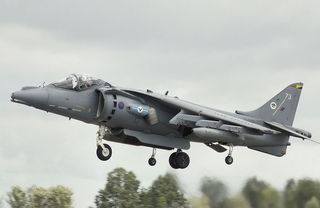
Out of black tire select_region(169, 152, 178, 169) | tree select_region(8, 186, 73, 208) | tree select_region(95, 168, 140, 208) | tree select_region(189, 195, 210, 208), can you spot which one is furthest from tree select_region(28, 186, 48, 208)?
black tire select_region(169, 152, 178, 169)

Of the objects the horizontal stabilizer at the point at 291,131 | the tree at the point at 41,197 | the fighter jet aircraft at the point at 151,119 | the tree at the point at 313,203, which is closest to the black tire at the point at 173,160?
the fighter jet aircraft at the point at 151,119

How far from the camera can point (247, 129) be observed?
27516 mm

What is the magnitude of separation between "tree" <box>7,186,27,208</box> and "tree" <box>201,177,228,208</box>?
19.4m

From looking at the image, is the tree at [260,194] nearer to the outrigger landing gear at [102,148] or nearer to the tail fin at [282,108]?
the tail fin at [282,108]

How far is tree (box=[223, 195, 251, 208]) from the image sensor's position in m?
29.7

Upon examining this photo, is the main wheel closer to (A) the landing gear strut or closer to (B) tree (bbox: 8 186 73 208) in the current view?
(A) the landing gear strut

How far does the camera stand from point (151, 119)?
26.8 meters

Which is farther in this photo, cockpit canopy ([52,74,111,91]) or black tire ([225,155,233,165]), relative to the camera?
black tire ([225,155,233,165])

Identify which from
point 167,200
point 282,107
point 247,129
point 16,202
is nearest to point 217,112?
point 247,129

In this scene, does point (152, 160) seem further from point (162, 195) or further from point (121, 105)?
point (162, 195)

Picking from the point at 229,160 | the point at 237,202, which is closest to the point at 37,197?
the point at 237,202

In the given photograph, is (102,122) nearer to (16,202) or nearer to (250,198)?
(250,198)

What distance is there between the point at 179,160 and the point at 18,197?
21575 millimetres

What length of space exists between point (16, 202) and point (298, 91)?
74.1ft
